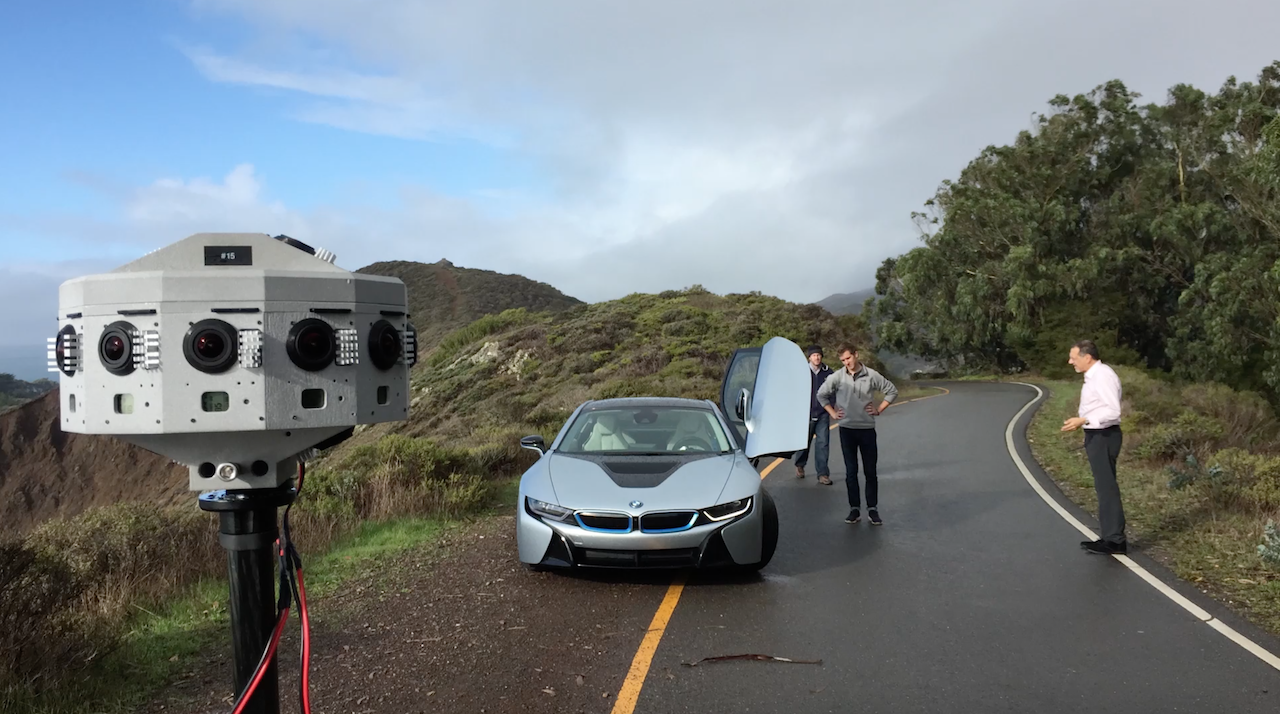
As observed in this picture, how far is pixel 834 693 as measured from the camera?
4.73 m

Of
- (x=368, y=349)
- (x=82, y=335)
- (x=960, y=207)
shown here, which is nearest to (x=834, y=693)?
(x=368, y=349)

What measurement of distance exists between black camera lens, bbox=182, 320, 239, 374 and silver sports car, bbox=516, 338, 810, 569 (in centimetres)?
430

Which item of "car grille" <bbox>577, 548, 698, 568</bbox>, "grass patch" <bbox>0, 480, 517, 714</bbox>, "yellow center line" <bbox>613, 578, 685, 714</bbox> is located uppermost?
"car grille" <bbox>577, 548, 698, 568</bbox>

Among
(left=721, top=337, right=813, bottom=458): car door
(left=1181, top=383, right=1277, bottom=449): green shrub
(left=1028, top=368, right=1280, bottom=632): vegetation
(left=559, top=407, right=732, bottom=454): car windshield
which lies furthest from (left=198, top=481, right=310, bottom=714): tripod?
(left=1181, top=383, right=1277, bottom=449): green shrub

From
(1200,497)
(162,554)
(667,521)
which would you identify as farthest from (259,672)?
(1200,497)

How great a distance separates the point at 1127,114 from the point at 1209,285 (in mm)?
17061

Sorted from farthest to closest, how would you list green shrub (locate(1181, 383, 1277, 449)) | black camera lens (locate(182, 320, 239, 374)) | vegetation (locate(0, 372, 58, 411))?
vegetation (locate(0, 372, 58, 411)), green shrub (locate(1181, 383, 1277, 449)), black camera lens (locate(182, 320, 239, 374))

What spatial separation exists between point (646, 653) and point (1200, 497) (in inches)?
308

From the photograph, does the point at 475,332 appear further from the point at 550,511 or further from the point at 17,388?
the point at 550,511

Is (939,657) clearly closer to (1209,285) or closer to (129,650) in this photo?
(129,650)

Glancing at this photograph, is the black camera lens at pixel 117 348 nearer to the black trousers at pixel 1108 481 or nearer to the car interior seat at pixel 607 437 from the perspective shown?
the car interior seat at pixel 607 437

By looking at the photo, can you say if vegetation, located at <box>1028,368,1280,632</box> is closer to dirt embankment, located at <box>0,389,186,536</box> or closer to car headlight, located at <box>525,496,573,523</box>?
car headlight, located at <box>525,496,573,523</box>

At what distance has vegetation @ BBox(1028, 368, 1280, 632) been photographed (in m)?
7.29

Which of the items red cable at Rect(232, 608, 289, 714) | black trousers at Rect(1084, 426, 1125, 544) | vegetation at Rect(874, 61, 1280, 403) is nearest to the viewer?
red cable at Rect(232, 608, 289, 714)
